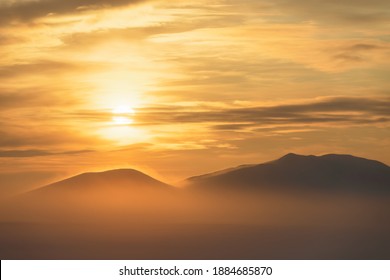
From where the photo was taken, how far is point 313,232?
49000 millimetres

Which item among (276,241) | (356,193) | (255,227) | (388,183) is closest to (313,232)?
(255,227)

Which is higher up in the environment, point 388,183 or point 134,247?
point 134,247

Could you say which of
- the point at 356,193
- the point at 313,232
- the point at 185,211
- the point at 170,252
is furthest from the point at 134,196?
the point at 356,193

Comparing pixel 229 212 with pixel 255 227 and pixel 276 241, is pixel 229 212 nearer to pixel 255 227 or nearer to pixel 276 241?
pixel 255 227

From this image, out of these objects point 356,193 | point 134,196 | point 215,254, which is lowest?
point 356,193

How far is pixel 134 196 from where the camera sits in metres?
72.4

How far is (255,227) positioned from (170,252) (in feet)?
49.3

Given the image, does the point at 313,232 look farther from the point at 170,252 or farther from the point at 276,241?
the point at 170,252

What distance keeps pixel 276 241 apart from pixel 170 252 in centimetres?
838

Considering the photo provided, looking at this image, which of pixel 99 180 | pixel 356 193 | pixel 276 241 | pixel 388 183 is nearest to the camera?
pixel 276 241

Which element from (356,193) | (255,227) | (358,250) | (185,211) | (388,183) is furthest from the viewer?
(356,193)

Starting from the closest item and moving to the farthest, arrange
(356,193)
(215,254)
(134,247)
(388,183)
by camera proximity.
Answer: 1. (215,254)
2. (134,247)
3. (388,183)
4. (356,193)

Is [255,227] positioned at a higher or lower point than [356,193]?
higher

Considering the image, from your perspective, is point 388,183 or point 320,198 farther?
point 388,183
